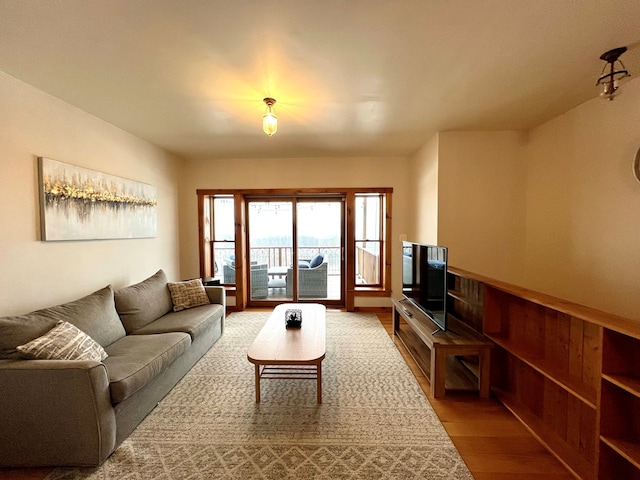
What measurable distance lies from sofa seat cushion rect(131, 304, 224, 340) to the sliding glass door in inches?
62.5

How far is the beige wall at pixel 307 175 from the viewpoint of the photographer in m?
4.32

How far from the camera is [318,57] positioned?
176cm

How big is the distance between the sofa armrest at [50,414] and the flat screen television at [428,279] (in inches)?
102

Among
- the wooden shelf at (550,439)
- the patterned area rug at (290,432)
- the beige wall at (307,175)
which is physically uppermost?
the beige wall at (307,175)

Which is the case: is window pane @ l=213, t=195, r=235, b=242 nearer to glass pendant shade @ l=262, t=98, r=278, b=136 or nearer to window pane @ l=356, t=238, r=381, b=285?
window pane @ l=356, t=238, r=381, b=285

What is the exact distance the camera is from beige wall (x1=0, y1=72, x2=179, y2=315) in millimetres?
1978

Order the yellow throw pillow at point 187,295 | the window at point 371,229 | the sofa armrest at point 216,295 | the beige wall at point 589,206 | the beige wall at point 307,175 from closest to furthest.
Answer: the beige wall at point 589,206, the yellow throw pillow at point 187,295, the sofa armrest at point 216,295, the beige wall at point 307,175, the window at point 371,229

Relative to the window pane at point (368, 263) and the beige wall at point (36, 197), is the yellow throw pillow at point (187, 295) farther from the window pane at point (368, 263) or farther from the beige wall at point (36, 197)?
the window pane at point (368, 263)

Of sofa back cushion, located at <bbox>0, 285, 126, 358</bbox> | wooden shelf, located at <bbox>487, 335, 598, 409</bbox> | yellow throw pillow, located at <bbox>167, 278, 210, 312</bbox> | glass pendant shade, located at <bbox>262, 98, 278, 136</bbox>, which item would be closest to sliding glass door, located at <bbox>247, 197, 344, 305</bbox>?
yellow throw pillow, located at <bbox>167, 278, 210, 312</bbox>

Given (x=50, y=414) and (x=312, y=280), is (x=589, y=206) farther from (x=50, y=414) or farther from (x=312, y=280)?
(x=50, y=414)

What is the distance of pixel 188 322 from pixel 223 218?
2328 millimetres

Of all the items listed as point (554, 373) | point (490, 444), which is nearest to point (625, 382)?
point (554, 373)

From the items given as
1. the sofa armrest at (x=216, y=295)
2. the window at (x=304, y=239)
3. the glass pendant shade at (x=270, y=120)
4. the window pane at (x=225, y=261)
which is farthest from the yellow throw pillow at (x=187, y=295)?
the glass pendant shade at (x=270, y=120)

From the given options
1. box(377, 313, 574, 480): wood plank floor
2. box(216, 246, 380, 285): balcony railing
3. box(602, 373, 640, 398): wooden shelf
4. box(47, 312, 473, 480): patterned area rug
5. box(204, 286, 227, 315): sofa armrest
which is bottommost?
box(377, 313, 574, 480): wood plank floor
